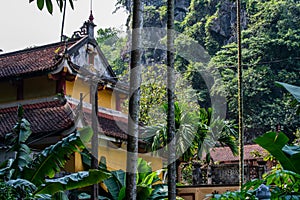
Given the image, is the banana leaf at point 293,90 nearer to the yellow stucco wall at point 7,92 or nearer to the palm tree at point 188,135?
the palm tree at point 188,135

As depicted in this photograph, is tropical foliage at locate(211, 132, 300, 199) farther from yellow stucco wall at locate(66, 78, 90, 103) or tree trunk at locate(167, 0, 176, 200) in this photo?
yellow stucco wall at locate(66, 78, 90, 103)

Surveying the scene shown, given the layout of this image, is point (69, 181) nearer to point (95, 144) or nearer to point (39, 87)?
point (95, 144)

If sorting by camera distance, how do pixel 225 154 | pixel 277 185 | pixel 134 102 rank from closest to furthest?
pixel 277 185, pixel 134 102, pixel 225 154

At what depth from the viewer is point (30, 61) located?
15.1 metres

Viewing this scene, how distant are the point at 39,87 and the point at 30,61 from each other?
3.24 feet

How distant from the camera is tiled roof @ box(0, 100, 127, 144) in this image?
12484mm

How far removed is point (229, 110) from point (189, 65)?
4.58m

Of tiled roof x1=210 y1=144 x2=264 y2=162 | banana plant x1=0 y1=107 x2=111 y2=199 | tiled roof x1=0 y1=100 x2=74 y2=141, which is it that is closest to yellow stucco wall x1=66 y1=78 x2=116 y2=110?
tiled roof x1=0 y1=100 x2=74 y2=141

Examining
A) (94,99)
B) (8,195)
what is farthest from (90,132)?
(8,195)

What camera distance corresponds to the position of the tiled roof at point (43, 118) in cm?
1246

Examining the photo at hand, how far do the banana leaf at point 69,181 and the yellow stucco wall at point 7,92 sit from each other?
717 cm

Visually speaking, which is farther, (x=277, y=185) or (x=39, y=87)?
(x=39, y=87)

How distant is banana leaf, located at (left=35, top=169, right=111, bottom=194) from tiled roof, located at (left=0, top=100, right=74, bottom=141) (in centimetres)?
407

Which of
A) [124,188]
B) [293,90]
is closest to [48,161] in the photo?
[124,188]
